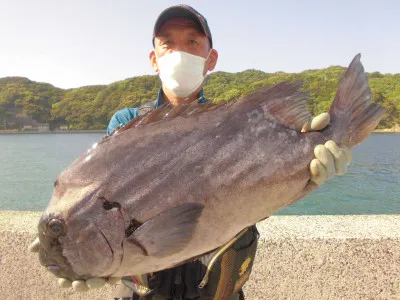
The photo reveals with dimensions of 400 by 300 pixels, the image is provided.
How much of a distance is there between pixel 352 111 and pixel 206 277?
1.34 m

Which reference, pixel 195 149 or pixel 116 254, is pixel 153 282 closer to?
pixel 116 254

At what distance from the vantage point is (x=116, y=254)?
5.32ft

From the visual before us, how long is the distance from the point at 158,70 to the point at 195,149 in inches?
51.2

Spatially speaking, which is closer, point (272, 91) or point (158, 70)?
point (272, 91)

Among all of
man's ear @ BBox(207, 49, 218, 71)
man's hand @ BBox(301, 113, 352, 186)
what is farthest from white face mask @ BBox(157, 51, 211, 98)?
man's hand @ BBox(301, 113, 352, 186)

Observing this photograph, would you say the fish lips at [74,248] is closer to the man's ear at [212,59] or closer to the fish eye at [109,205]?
the fish eye at [109,205]

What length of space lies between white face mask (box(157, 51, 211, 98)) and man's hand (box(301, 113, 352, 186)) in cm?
114

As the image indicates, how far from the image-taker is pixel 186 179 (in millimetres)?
1709

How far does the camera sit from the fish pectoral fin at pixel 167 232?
159cm

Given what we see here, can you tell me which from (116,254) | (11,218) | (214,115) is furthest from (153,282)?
(11,218)

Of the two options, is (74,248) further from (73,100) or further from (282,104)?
(73,100)

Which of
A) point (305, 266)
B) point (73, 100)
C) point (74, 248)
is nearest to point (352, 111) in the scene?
point (74, 248)

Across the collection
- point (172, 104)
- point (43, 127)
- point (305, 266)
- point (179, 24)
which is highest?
point (179, 24)

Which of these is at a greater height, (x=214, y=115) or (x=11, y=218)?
(x=214, y=115)
